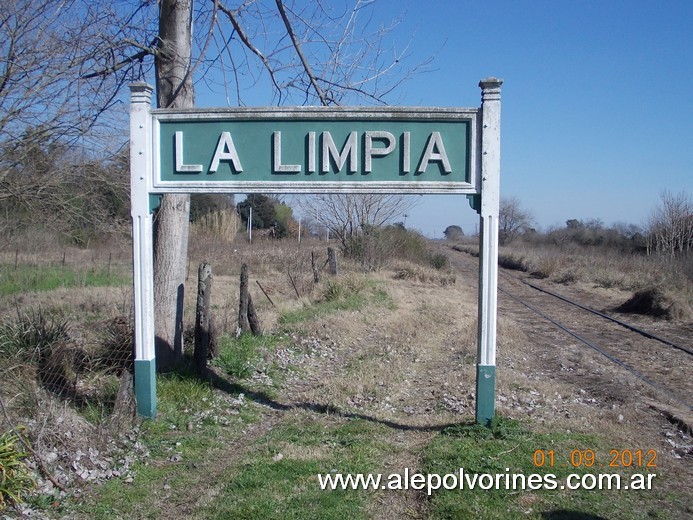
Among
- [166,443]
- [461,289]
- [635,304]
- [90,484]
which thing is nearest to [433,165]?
[166,443]

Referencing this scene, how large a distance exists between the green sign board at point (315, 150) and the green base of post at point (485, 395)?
5.91 feet

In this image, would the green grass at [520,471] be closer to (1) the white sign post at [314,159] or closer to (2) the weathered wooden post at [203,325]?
(1) the white sign post at [314,159]

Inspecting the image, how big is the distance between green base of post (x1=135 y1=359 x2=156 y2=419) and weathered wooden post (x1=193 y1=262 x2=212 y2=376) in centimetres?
162

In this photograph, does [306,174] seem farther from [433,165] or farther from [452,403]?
[452,403]

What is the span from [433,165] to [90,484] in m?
4.16

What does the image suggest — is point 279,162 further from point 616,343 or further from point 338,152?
point 616,343

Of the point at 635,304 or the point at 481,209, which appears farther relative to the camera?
the point at 635,304

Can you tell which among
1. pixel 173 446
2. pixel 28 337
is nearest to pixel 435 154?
pixel 173 446

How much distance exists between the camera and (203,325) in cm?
830

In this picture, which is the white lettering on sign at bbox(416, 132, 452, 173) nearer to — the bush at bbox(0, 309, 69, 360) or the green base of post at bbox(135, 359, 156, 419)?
the green base of post at bbox(135, 359, 156, 419)

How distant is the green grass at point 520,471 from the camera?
14.4 feet

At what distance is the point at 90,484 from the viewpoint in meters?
4.80
